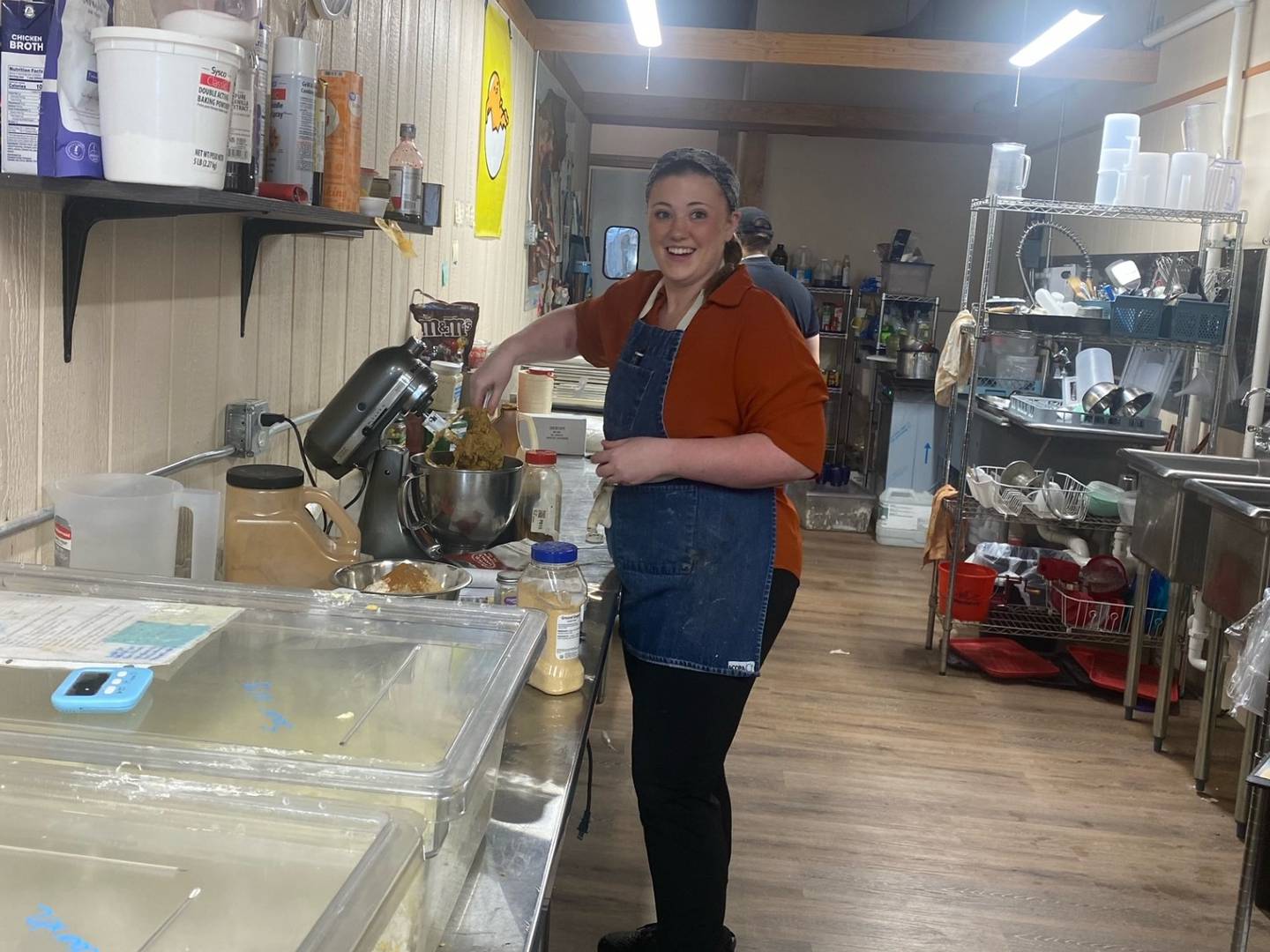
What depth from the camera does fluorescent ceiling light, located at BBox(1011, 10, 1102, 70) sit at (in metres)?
5.00

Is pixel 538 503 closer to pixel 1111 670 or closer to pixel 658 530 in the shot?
pixel 658 530

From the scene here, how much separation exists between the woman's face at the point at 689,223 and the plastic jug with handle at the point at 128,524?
34.6 inches

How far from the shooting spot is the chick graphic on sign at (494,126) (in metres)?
4.35

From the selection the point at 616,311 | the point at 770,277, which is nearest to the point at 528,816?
the point at 616,311

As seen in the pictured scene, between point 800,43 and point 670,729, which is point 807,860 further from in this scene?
point 800,43

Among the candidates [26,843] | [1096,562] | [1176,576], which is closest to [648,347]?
[26,843]

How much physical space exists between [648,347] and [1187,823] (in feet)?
7.88

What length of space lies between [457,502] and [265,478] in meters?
0.45

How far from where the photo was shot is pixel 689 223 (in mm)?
2012

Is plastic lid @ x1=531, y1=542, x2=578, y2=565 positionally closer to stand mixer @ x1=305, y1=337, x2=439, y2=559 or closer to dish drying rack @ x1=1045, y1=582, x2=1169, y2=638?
stand mixer @ x1=305, y1=337, x2=439, y2=559

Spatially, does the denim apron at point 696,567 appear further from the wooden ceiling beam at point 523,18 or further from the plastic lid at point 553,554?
the wooden ceiling beam at point 523,18

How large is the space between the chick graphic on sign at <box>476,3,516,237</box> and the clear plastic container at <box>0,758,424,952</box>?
3.75 m

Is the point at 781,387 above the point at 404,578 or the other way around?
above

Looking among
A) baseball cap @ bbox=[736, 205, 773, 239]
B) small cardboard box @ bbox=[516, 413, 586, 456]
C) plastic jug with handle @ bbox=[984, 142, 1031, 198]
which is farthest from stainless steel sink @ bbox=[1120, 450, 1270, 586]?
small cardboard box @ bbox=[516, 413, 586, 456]
